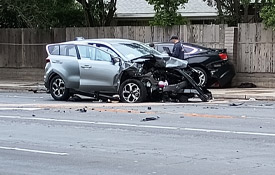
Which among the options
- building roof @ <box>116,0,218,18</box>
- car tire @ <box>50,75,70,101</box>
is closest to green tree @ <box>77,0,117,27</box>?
building roof @ <box>116,0,218,18</box>

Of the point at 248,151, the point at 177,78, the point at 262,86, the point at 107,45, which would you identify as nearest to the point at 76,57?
the point at 107,45

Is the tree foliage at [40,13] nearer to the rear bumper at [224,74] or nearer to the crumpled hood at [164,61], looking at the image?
the rear bumper at [224,74]

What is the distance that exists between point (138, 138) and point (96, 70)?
710 cm

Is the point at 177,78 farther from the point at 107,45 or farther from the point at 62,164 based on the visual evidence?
the point at 62,164

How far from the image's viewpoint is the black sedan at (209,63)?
77.4 ft

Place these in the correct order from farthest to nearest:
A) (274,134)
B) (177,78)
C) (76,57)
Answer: (76,57) → (177,78) → (274,134)

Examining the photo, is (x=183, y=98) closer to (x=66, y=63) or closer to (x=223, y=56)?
(x=66, y=63)

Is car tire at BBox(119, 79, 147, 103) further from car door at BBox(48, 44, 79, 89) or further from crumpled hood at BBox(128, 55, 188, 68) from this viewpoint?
car door at BBox(48, 44, 79, 89)

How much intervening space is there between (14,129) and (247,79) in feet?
41.5

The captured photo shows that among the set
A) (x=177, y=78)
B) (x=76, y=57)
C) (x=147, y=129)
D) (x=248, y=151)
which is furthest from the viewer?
(x=76, y=57)

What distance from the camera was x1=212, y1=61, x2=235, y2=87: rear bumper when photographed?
23.7 m

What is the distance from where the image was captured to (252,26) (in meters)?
24.7

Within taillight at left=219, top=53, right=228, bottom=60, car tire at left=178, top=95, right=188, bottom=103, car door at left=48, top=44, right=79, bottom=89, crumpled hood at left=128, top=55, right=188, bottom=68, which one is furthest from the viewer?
taillight at left=219, top=53, right=228, bottom=60

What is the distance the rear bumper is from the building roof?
1164 cm
